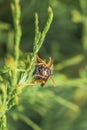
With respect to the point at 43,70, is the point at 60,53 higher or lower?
lower

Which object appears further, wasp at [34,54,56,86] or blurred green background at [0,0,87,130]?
blurred green background at [0,0,87,130]

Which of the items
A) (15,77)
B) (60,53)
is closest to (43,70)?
(15,77)

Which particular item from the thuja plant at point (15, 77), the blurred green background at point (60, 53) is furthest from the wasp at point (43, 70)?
the blurred green background at point (60, 53)

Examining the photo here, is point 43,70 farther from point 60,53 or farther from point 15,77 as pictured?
point 60,53

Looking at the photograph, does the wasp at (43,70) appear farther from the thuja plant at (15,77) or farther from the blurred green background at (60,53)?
the blurred green background at (60,53)

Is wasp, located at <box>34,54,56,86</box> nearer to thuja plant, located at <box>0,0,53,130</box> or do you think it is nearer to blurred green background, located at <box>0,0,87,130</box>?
thuja plant, located at <box>0,0,53,130</box>

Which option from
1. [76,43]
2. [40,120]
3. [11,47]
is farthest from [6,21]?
[40,120]

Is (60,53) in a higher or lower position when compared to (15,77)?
lower

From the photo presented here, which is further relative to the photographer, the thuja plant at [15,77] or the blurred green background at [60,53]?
the blurred green background at [60,53]

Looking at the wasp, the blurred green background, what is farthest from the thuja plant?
the blurred green background

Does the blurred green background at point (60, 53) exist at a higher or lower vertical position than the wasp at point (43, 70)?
lower

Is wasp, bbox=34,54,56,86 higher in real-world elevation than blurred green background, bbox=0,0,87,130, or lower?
higher

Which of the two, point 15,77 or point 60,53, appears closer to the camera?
point 15,77
